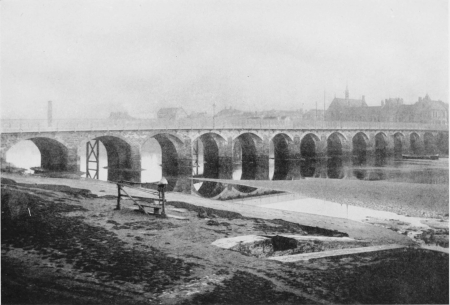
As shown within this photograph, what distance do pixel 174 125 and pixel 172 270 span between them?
24763mm

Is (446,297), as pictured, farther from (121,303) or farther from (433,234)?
(121,303)

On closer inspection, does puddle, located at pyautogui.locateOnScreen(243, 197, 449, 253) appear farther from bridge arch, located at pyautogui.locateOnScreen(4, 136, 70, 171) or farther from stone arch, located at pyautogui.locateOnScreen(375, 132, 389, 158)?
stone arch, located at pyautogui.locateOnScreen(375, 132, 389, 158)

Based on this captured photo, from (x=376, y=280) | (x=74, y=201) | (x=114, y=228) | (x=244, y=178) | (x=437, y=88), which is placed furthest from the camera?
(x=244, y=178)

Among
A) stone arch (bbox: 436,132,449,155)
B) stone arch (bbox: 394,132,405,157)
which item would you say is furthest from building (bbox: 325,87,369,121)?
stone arch (bbox: 436,132,449,155)

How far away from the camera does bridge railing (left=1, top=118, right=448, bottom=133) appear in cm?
2270

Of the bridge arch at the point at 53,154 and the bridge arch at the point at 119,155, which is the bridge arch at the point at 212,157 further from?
the bridge arch at the point at 53,154

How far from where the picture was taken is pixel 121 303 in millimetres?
5730

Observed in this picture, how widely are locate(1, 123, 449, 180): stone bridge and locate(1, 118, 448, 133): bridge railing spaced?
312 millimetres

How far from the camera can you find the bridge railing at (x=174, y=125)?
2270 cm

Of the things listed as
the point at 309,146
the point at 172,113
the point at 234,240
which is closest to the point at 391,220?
the point at 234,240

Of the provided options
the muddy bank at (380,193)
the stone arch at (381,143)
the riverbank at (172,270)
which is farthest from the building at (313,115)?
the riverbank at (172,270)

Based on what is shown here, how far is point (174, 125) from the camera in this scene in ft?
101

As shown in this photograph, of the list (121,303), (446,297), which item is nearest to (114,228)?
(121,303)

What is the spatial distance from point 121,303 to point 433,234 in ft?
26.7
